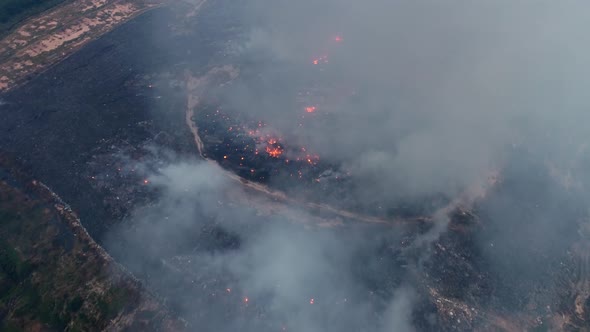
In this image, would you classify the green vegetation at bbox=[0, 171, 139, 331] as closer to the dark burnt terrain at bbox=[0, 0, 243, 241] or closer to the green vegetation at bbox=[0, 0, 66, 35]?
the dark burnt terrain at bbox=[0, 0, 243, 241]

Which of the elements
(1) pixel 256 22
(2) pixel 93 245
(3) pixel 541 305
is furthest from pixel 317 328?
(1) pixel 256 22

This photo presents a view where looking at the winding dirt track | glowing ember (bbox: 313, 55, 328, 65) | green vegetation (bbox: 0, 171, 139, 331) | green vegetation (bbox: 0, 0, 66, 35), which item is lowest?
green vegetation (bbox: 0, 171, 139, 331)

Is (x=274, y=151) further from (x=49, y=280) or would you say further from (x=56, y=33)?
(x=56, y=33)

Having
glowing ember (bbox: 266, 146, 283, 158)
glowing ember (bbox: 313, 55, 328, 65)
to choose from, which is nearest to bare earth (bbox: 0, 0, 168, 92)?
glowing ember (bbox: 313, 55, 328, 65)

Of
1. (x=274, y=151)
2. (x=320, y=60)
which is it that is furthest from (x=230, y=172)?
(x=320, y=60)

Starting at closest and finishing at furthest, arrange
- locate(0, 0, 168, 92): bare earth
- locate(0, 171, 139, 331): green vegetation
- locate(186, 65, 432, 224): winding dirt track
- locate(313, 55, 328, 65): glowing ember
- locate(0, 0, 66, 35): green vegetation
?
locate(0, 171, 139, 331): green vegetation, locate(186, 65, 432, 224): winding dirt track, locate(0, 0, 168, 92): bare earth, locate(313, 55, 328, 65): glowing ember, locate(0, 0, 66, 35): green vegetation

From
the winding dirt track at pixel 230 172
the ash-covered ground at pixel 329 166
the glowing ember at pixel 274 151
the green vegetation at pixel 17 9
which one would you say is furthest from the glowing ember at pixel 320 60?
the green vegetation at pixel 17 9
